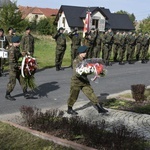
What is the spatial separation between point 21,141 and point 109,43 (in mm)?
14467

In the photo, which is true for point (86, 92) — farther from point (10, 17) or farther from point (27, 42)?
point (10, 17)

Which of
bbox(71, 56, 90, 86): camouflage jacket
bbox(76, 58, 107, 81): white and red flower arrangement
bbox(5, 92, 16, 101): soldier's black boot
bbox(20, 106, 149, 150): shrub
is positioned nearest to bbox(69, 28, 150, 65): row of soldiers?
bbox(5, 92, 16, 101): soldier's black boot

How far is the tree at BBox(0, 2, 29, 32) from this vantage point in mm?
41438

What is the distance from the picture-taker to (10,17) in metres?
41.7

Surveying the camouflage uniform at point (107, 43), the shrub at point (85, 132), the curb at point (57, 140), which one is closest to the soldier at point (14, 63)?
the shrub at point (85, 132)

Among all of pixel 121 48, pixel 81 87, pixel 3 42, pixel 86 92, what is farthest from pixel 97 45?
pixel 86 92

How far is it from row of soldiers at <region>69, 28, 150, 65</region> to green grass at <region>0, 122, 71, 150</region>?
36.0ft

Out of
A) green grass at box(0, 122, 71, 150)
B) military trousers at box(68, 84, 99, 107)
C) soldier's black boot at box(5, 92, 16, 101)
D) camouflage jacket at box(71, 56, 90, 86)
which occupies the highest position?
camouflage jacket at box(71, 56, 90, 86)

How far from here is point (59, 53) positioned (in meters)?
17.0

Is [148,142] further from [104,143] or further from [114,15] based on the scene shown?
[114,15]

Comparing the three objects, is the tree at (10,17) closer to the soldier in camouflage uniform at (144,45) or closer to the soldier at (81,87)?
the soldier in camouflage uniform at (144,45)

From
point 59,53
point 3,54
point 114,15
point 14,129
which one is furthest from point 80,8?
point 14,129

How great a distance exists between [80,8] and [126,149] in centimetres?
6636

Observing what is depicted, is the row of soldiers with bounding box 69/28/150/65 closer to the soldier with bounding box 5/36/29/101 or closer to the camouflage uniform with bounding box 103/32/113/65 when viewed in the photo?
the camouflage uniform with bounding box 103/32/113/65
